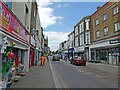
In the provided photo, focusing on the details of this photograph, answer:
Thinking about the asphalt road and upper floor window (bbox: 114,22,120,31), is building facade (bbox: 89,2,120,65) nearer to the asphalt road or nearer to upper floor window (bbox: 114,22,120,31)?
upper floor window (bbox: 114,22,120,31)

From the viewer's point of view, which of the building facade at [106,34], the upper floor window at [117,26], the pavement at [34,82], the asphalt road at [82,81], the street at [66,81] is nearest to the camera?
the pavement at [34,82]

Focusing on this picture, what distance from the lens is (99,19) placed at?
37.7 metres

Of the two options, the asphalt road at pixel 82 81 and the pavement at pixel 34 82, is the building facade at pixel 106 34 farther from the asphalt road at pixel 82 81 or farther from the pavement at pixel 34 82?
the pavement at pixel 34 82

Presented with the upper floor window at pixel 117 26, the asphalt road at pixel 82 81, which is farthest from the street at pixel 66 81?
the upper floor window at pixel 117 26

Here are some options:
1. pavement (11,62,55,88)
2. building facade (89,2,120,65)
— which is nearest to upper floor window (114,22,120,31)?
building facade (89,2,120,65)

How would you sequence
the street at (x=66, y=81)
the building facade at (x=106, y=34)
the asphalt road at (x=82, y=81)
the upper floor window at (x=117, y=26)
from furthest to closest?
the building facade at (x=106, y=34) < the upper floor window at (x=117, y=26) < the asphalt road at (x=82, y=81) < the street at (x=66, y=81)

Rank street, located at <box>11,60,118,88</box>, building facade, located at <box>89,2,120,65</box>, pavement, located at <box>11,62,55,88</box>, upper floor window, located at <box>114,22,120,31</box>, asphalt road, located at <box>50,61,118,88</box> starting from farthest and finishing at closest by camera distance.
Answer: building facade, located at <box>89,2,120,65</box> < upper floor window, located at <box>114,22,120,31</box> < asphalt road, located at <box>50,61,118,88</box> < street, located at <box>11,60,118,88</box> < pavement, located at <box>11,62,55,88</box>

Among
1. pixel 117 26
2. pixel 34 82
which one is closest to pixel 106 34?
pixel 117 26

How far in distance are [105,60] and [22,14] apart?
21267mm

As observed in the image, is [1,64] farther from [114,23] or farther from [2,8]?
[114,23]

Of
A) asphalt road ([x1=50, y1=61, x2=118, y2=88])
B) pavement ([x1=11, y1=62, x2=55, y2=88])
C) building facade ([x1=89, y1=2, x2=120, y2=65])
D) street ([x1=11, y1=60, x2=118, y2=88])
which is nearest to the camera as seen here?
pavement ([x1=11, y1=62, x2=55, y2=88])

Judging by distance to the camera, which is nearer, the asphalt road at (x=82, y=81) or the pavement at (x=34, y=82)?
the pavement at (x=34, y=82)

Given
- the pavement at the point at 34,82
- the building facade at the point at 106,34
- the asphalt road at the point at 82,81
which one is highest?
the building facade at the point at 106,34

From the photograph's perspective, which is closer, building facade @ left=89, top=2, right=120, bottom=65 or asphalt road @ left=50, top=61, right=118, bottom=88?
asphalt road @ left=50, top=61, right=118, bottom=88
